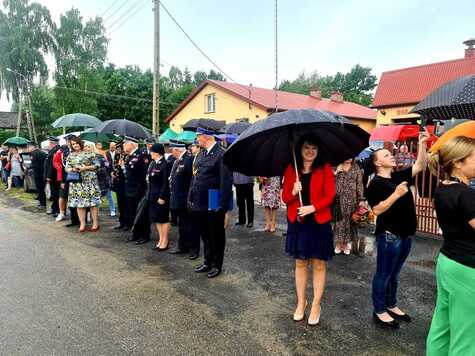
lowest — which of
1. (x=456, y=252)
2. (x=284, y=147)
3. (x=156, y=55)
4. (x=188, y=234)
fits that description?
(x=188, y=234)

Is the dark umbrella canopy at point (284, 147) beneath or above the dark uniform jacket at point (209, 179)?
above

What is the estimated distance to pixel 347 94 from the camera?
57219 mm

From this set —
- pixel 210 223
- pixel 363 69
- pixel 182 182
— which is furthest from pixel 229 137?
pixel 363 69

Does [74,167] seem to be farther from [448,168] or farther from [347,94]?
[347,94]

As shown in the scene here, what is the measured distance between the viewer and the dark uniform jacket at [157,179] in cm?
611

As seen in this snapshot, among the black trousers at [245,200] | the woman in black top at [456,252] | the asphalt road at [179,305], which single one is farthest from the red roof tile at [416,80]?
the woman in black top at [456,252]

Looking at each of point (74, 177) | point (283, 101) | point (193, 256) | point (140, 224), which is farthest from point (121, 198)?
point (283, 101)

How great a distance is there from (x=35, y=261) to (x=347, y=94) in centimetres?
5721

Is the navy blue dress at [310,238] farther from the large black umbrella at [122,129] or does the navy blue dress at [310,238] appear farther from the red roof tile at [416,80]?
the red roof tile at [416,80]

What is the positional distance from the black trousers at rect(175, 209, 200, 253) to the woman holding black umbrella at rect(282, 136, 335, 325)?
8.10 ft

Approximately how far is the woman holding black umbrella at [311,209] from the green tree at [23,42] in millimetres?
34037

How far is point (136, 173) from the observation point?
690cm

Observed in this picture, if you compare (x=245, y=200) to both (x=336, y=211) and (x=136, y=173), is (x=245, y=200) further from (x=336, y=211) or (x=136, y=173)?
(x=336, y=211)

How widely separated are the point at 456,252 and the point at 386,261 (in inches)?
52.2
